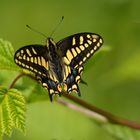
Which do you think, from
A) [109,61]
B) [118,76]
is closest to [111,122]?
[118,76]

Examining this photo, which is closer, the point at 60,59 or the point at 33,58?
the point at 33,58

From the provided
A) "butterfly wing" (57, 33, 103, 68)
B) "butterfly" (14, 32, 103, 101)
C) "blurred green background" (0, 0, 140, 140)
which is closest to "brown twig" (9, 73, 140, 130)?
"butterfly" (14, 32, 103, 101)

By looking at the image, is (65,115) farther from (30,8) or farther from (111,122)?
(30,8)

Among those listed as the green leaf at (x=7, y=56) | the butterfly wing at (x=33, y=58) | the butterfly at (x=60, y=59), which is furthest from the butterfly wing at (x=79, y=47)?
the green leaf at (x=7, y=56)

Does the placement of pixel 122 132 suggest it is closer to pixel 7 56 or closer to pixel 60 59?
pixel 60 59

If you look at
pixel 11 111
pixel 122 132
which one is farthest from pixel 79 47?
pixel 11 111

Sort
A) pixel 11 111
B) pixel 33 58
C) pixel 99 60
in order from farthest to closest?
pixel 99 60 → pixel 33 58 → pixel 11 111

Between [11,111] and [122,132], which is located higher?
[11,111]
